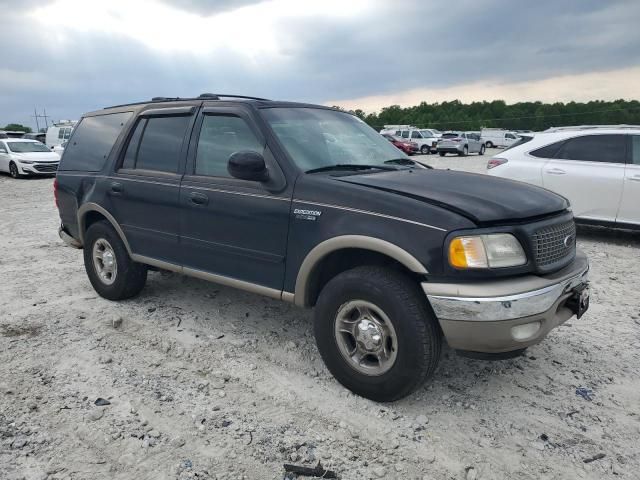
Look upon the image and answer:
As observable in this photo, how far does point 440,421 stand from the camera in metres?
3.12

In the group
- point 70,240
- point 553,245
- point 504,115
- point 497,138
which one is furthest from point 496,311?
point 504,115

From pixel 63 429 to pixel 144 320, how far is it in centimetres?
→ 173

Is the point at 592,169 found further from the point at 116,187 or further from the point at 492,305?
the point at 116,187

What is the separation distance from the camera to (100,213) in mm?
5023

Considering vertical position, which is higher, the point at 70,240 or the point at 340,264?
the point at 340,264

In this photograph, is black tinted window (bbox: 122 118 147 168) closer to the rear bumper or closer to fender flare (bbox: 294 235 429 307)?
the rear bumper

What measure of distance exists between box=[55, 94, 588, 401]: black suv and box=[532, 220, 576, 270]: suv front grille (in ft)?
0.04

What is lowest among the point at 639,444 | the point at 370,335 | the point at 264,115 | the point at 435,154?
the point at 435,154

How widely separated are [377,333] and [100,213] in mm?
3224

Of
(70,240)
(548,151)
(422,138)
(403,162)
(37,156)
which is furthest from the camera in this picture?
(422,138)

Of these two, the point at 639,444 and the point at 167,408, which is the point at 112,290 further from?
the point at 639,444

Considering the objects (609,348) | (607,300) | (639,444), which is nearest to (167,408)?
(639,444)

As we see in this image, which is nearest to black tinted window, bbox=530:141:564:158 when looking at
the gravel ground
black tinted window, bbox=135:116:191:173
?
the gravel ground

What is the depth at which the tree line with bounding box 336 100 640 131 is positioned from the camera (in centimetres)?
5585
